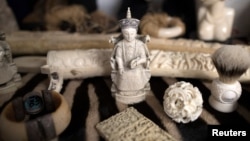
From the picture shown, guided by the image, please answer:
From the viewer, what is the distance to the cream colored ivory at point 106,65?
858 millimetres

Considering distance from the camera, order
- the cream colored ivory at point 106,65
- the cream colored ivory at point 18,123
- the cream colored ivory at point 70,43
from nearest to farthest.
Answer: the cream colored ivory at point 18,123 < the cream colored ivory at point 106,65 < the cream colored ivory at point 70,43

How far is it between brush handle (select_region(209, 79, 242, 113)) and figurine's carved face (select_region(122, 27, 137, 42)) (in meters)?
0.26

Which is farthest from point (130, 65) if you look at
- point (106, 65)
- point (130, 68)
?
point (106, 65)

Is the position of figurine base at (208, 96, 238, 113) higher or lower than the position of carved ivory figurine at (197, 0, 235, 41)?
lower

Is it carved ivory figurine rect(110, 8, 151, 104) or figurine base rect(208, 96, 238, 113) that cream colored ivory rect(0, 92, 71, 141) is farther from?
figurine base rect(208, 96, 238, 113)

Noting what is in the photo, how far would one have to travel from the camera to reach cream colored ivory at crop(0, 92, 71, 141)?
0.60 metres

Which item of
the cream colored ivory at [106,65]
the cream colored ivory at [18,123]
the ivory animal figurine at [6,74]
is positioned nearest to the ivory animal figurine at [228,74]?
the cream colored ivory at [106,65]

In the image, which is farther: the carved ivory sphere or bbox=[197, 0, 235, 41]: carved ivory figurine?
bbox=[197, 0, 235, 41]: carved ivory figurine

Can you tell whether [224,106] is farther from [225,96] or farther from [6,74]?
[6,74]

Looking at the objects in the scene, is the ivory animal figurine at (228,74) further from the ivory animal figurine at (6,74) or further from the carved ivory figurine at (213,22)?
the ivory animal figurine at (6,74)

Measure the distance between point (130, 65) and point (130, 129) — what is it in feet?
0.58

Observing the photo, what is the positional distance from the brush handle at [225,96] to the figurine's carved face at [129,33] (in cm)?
26

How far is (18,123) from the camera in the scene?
598mm

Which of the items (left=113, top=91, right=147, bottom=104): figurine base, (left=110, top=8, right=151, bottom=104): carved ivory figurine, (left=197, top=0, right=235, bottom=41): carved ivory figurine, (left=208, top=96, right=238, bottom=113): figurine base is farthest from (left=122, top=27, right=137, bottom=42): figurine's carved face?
(left=197, top=0, right=235, bottom=41): carved ivory figurine
